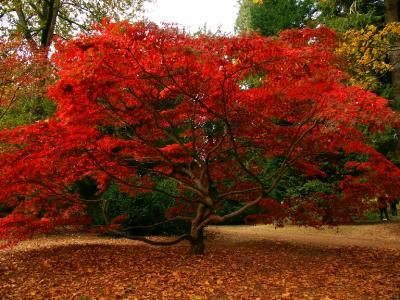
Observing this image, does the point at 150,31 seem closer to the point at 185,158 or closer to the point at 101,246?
the point at 185,158

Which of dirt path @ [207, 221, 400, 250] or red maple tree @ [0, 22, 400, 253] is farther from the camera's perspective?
dirt path @ [207, 221, 400, 250]

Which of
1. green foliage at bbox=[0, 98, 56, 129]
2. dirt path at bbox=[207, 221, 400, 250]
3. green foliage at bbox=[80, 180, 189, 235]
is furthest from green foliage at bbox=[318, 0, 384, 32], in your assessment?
green foliage at bbox=[0, 98, 56, 129]

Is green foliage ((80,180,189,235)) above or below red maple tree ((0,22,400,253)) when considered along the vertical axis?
below

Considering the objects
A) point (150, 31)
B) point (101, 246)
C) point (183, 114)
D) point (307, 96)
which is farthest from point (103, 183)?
point (307, 96)

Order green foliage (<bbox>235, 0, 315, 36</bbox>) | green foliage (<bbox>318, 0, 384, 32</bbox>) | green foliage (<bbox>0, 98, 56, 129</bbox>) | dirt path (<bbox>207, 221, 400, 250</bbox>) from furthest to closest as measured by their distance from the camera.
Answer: green foliage (<bbox>235, 0, 315, 36</bbox>)
green foliage (<bbox>318, 0, 384, 32</bbox>)
dirt path (<bbox>207, 221, 400, 250</bbox>)
green foliage (<bbox>0, 98, 56, 129</bbox>)

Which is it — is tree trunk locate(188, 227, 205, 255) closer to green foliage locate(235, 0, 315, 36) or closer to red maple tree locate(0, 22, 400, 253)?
red maple tree locate(0, 22, 400, 253)

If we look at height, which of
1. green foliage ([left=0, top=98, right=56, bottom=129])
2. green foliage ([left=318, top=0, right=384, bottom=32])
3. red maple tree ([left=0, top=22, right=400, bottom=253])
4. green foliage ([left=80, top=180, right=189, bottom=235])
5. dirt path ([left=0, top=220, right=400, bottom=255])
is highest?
green foliage ([left=318, top=0, right=384, bottom=32])

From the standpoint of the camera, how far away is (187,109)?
693cm

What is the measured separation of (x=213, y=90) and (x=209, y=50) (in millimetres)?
851

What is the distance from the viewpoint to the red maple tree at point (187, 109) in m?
5.59

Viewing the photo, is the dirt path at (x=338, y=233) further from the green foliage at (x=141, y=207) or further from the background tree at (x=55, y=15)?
the background tree at (x=55, y=15)

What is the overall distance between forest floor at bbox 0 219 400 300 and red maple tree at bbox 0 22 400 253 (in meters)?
0.82

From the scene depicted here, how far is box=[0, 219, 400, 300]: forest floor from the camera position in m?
5.34

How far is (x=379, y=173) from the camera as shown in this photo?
7734mm
